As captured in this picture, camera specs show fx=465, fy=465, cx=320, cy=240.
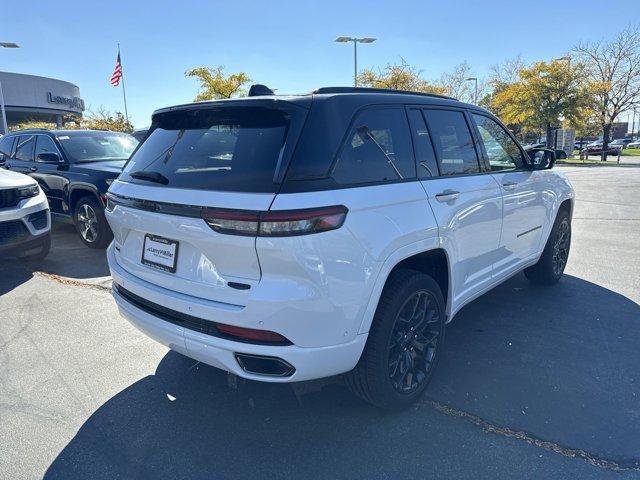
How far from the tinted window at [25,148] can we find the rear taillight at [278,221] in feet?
23.9

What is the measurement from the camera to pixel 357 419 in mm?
2791

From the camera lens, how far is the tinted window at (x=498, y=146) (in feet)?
12.5

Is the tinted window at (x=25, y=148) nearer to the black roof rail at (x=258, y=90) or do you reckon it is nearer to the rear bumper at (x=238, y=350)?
the black roof rail at (x=258, y=90)

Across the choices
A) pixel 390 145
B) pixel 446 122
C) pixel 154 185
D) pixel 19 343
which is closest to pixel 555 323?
pixel 446 122

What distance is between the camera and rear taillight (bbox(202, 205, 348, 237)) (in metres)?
2.13

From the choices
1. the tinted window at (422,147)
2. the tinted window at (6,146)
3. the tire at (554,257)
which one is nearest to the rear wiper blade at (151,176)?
the tinted window at (422,147)

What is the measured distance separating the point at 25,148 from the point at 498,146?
7.87 meters

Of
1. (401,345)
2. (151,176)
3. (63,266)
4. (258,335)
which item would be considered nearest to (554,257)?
(401,345)

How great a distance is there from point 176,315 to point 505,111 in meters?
34.9

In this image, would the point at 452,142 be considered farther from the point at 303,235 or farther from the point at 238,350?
the point at 238,350

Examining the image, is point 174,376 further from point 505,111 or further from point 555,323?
point 505,111

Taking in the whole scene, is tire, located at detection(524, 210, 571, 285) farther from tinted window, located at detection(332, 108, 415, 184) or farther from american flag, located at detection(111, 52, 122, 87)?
american flag, located at detection(111, 52, 122, 87)

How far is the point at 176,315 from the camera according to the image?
8.34 feet

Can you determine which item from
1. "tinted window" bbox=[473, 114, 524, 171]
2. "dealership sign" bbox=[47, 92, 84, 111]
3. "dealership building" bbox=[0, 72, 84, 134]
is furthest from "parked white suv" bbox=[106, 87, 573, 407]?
"dealership sign" bbox=[47, 92, 84, 111]
